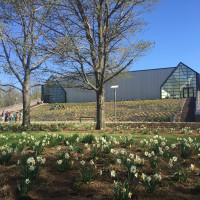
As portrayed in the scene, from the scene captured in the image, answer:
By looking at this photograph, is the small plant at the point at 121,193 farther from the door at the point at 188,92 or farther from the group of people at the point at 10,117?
the door at the point at 188,92

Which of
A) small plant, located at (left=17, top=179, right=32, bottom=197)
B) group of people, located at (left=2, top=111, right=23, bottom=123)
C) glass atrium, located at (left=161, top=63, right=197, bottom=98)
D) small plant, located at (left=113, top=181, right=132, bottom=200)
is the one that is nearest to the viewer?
small plant, located at (left=113, top=181, right=132, bottom=200)

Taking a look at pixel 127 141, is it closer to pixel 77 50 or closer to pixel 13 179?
pixel 13 179

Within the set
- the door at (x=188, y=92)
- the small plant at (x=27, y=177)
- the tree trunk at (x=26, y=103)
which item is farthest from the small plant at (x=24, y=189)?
the door at (x=188, y=92)

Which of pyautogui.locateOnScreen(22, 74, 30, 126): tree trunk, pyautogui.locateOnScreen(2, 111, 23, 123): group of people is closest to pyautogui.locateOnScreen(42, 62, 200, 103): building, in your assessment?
pyautogui.locateOnScreen(2, 111, 23, 123): group of people

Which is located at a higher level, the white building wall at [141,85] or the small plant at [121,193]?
the white building wall at [141,85]

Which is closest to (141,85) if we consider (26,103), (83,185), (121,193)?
(26,103)

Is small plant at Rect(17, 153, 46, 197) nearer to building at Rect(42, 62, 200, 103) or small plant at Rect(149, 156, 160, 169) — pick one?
small plant at Rect(149, 156, 160, 169)

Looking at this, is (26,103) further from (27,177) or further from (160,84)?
A: (160,84)

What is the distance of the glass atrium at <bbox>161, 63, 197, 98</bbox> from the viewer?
121 feet

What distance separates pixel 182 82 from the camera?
37.2 meters

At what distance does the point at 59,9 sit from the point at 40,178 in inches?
313

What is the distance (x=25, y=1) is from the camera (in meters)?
9.82

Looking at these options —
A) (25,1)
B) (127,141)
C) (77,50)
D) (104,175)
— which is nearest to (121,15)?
(77,50)

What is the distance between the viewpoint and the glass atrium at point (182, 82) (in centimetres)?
3697
